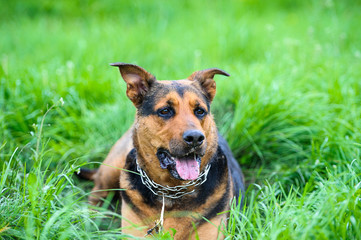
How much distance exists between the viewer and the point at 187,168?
9.66 ft

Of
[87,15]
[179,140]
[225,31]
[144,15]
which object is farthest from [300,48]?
[87,15]

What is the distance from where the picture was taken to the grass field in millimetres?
2641

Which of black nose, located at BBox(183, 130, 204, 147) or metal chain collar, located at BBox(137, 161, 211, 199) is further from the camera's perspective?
metal chain collar, located at BBox(137, 161, 211, 199)

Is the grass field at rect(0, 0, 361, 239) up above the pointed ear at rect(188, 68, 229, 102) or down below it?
below

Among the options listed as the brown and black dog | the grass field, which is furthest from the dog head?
the grass field

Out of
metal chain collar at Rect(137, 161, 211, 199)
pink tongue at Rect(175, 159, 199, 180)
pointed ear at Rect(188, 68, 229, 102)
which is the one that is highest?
pointed ear at Rect(188, 68, 229, 102)

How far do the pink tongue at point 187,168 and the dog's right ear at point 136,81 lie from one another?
79 cm

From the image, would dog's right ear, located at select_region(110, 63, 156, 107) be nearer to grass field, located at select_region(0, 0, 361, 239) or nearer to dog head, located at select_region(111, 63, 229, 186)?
dog head, located at select_region(111, 63, 229, 186)

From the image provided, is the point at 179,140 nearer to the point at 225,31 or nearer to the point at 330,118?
the point at 330,118

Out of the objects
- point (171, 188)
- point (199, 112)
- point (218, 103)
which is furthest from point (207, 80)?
point (218, 103)

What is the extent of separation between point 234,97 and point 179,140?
104 inches

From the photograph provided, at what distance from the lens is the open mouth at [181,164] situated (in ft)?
9.60

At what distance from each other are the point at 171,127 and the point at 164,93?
400mm

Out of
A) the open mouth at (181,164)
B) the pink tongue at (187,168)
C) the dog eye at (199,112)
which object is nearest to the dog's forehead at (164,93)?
the dog eye at (199,112)
